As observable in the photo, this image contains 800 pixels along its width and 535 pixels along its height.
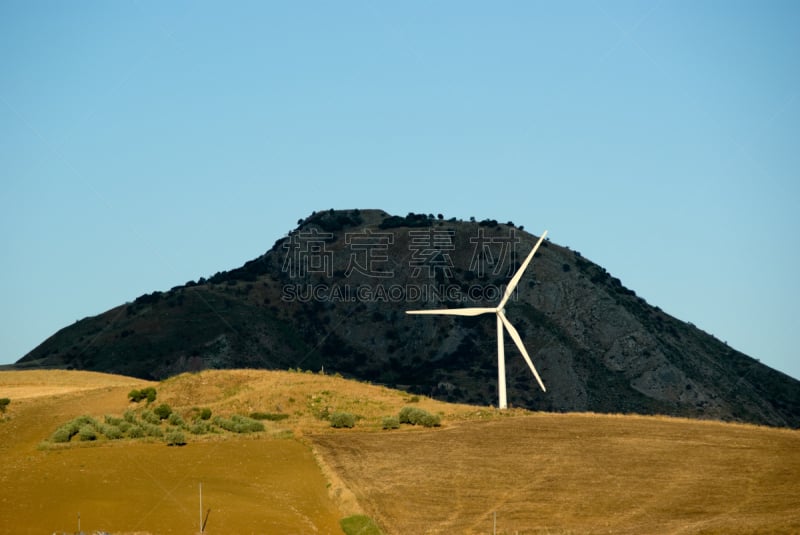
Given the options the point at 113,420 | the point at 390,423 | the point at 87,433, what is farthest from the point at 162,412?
the point at 390,423

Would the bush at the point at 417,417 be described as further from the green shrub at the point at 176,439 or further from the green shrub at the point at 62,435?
the green shrub at the point at 62,435

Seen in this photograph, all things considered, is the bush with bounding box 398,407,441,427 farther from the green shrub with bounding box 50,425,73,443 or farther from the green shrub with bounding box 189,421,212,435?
the green shrub with bounding box 50,425,73,443

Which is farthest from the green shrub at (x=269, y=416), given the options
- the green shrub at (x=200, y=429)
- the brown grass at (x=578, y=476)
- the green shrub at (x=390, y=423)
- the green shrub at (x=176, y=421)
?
the green shrub at (x=390, y=423)

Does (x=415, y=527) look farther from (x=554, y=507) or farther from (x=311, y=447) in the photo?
(x=311, y=447)

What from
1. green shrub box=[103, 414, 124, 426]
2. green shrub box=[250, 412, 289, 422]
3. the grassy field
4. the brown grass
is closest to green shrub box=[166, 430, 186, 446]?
the grassy field

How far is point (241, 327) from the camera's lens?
198750 millimetres

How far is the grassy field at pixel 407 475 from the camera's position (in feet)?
171

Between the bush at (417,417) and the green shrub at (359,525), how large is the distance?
28.2m

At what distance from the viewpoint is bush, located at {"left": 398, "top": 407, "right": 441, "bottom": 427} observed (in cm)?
8244

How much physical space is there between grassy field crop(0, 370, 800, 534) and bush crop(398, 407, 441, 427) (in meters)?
0.98

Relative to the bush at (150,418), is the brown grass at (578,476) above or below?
below

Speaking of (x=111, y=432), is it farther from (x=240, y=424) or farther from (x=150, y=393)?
(x=150, y=393)

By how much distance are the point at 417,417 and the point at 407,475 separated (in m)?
19.4

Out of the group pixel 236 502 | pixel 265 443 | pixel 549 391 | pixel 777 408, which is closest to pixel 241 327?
pixel 549 391
